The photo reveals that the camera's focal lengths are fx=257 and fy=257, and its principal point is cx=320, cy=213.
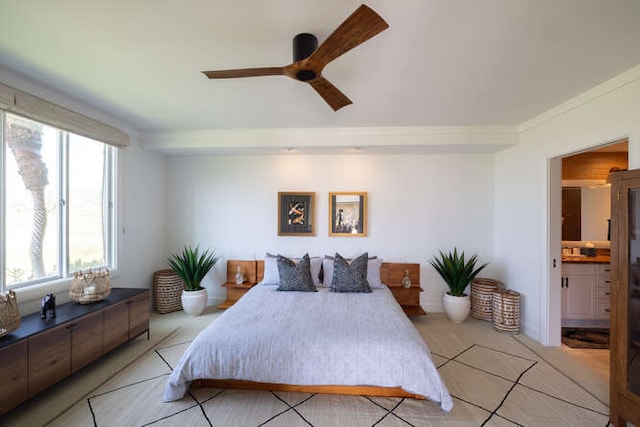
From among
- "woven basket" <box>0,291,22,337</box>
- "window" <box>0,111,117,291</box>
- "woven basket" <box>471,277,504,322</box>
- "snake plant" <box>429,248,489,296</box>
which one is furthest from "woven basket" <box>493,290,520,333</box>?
"window" <box>0,111,117,291</box>

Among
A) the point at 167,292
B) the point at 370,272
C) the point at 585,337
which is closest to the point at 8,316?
the point at 167,292

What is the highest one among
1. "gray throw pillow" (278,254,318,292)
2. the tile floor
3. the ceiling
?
the ceiling

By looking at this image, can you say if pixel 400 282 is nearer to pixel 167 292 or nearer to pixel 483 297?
pixel 483 297

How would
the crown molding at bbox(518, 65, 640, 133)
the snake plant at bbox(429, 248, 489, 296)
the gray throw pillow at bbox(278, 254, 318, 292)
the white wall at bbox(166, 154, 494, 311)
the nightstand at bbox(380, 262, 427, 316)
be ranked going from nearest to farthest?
the crown molding at bbox(518, 65, 640, 133) → the gray throw pillow at bbox(278, 254, 318, 292) → the snake plant at bbox(429, 248, 489, 296) → the nightstand at bbox(380, 262, 427, 316) → the white wall at bbox(166, 154, 494, 311)

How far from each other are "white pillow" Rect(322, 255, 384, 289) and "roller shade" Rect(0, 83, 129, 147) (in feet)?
10.4

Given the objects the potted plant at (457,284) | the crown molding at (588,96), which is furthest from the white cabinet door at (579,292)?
the crown molding at (588,96)

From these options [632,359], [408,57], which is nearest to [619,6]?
[408,57]

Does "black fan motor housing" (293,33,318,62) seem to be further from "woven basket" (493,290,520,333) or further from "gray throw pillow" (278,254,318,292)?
"woven basket" (493,290,520,333)

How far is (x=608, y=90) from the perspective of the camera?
2.30 m

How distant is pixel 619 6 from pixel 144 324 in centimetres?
478

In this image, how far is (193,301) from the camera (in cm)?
Answer: 367

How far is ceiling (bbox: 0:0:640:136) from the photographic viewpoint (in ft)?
5.04

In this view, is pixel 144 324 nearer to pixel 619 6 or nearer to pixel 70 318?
pixel 70 318

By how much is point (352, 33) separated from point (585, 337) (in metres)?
4.41
